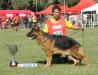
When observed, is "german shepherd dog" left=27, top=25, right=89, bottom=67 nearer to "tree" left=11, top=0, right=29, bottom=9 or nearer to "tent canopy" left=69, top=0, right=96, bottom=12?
"tent canopy" left=69, top=0, right=96, bottom=12

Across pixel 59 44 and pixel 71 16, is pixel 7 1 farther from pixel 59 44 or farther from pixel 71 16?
pixel 59 44

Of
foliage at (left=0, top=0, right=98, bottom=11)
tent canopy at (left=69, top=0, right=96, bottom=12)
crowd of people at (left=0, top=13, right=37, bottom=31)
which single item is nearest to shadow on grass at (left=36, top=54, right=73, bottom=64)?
crowd of people at (left=0, top=13, right=37, bottom=31)

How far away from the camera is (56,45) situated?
11234 mm

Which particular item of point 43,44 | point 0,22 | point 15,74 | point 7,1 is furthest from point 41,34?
point 7,1

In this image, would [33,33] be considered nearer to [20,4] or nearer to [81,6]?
[81,6]

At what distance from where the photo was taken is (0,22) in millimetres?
53500

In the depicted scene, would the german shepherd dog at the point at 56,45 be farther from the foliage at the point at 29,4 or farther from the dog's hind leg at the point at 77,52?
the foliage at the point at 29,4

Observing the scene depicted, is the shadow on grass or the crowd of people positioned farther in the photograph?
the crowd of people

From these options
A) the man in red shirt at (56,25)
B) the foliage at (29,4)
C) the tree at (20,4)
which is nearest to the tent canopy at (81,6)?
the foliage at (29,4)

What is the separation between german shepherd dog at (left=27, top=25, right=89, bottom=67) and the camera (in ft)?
36.6

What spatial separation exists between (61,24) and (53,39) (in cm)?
68

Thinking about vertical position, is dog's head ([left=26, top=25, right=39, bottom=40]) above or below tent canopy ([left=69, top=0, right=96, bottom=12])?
below

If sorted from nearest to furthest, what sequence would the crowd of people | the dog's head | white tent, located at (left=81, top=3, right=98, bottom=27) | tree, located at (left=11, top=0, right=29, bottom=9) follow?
the dog's head < the crowd of people < white tent, located at (left=81, top=3, right=98, bottom=27) < tree, located at (left=11, top=0, right=29, bottom=9)

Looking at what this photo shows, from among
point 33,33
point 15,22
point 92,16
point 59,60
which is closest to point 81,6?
point 92,16
